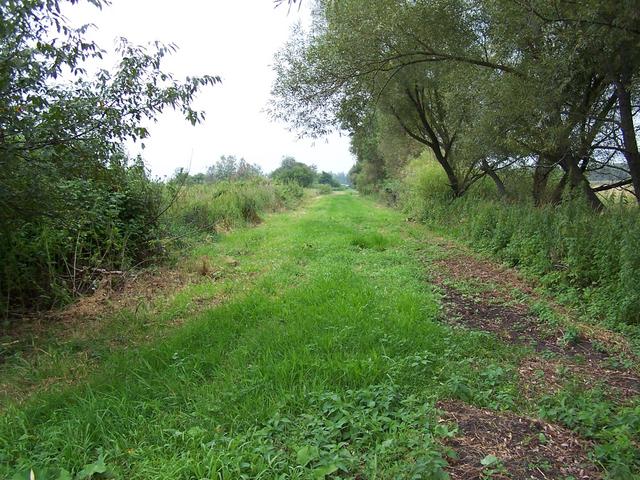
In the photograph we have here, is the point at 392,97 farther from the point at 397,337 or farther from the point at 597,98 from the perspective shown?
the point at 397,337

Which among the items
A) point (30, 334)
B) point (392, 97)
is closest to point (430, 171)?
point (392, 97)

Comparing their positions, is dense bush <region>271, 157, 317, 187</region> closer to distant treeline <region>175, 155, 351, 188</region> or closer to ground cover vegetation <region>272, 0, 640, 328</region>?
distant treeline <region>175, 155, 351, 188</region>

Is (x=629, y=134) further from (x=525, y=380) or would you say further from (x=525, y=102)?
(x=525, y=380)

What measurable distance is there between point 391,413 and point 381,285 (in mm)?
3356

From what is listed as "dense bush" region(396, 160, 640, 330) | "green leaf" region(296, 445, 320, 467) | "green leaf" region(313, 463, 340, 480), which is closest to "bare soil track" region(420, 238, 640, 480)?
"dense bush" region(396, 160, 640, 330)

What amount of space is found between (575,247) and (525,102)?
3.39 metres

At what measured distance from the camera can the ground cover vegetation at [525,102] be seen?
550cm

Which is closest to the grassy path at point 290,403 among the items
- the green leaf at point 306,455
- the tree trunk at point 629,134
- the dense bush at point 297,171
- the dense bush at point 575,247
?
the green leaf at point 306,455

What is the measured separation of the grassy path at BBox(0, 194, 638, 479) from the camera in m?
2.34

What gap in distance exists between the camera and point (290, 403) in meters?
2.96

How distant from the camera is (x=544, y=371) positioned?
354 cm

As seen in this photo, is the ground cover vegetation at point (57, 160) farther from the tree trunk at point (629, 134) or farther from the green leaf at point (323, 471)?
the tree trunk at point (629, 134)

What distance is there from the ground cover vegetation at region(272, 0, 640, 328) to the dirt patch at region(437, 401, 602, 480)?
2666mm

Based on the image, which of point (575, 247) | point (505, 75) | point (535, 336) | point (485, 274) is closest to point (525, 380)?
point (535, 336)
